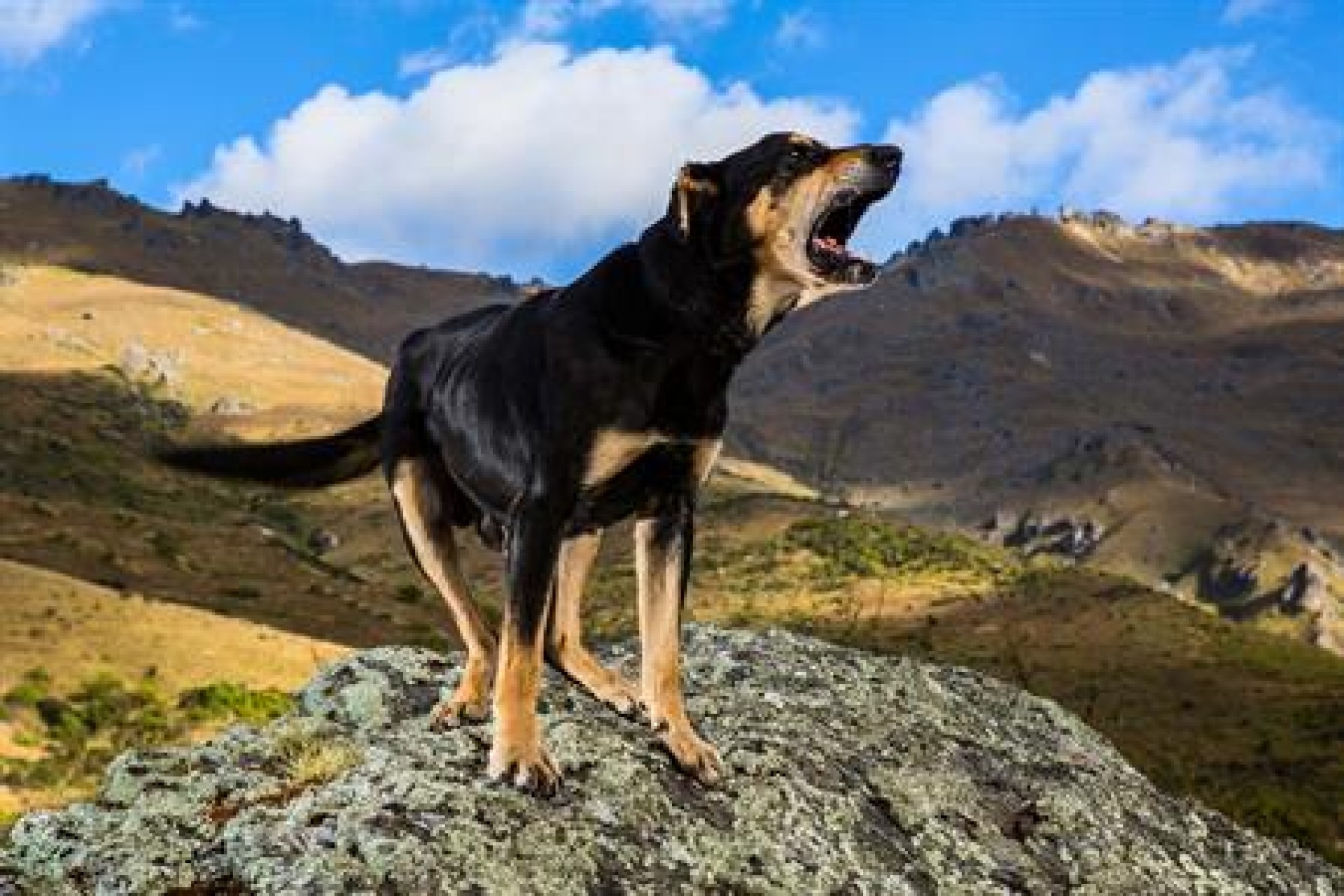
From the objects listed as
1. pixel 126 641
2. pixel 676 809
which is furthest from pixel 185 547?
pixel 676 809

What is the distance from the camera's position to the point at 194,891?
18.7ft

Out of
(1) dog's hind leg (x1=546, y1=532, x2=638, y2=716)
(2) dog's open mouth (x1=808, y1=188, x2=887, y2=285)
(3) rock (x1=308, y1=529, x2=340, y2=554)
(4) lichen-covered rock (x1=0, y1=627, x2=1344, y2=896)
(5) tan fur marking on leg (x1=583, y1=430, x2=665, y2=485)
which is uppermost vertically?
(2) dog's open mouth (x1=808, y1=188, x2=887, y2=285)

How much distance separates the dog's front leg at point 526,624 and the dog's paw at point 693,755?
75 centimetres

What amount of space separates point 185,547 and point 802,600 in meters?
64.6

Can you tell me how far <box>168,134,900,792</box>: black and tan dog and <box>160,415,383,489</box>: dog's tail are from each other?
1.52m

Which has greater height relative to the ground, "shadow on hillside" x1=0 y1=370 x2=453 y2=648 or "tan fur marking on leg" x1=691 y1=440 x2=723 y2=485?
"tan fur marking on leg" x1=691 y1=440 x2=723 y2=485

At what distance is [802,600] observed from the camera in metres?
153

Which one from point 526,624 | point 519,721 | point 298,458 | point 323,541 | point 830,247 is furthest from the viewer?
point 323,541

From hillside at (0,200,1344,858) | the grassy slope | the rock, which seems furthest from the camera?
the rock

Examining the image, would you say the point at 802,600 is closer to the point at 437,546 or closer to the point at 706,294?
the point at 437,546

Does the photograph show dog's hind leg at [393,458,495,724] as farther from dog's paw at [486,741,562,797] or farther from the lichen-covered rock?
dog's paw at [486,741,562,797]

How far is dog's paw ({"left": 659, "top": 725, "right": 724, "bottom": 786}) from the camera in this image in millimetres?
7117

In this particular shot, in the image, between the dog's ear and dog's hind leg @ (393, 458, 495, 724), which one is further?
dog's hind leg @ (393, 458, 495, 724)

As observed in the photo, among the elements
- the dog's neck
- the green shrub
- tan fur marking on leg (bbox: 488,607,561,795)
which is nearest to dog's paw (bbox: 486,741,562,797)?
tan fur marking on leg (bbox: 488,607,561,795)
